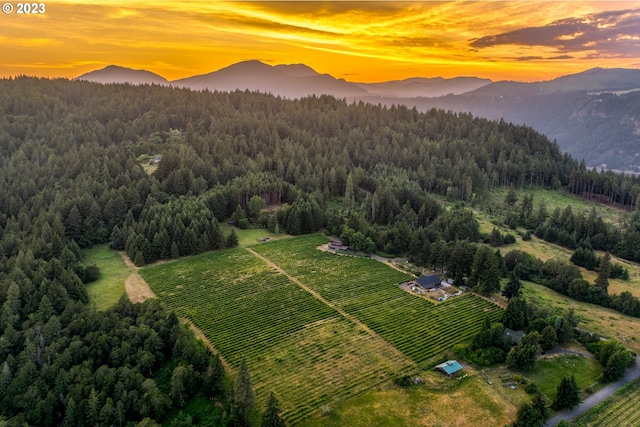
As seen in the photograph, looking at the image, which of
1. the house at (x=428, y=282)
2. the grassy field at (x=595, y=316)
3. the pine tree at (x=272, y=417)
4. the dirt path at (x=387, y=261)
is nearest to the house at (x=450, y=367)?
the pine tree at (x=272, y=417)

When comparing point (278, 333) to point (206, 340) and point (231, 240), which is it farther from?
point (231, 240)

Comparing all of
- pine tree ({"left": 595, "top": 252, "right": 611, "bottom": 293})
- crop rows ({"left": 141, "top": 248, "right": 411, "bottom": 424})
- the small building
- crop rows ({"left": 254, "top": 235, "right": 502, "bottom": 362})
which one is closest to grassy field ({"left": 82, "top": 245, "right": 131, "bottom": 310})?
crop rows ({"left": 141, "top": 248, "right": 411, "bottom": 424})

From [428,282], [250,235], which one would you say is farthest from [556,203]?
[250,235]

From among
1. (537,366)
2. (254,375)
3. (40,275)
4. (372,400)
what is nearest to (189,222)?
(40,275)

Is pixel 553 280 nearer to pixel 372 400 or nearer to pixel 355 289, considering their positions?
pixel 355 289

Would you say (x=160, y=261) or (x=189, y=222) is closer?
(x=160, y=261)

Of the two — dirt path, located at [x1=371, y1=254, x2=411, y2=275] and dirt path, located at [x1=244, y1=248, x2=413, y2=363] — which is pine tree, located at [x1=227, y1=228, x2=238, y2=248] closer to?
dirt path, located at [x1=244, y1=248, x2=413, y2=363]
